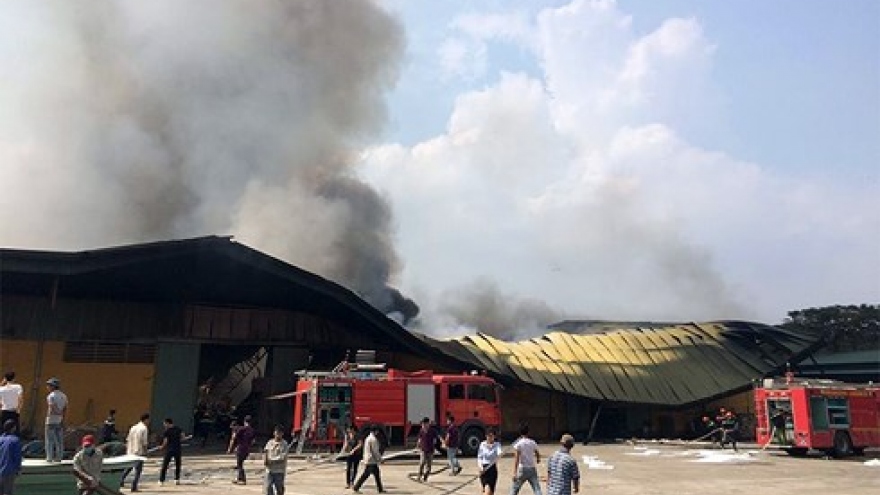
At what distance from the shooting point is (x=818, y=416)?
2345cm

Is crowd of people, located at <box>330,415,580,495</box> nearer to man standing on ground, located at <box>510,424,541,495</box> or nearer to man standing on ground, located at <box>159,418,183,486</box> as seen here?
man standing on ground, located at <box>510,424,541,495</box>

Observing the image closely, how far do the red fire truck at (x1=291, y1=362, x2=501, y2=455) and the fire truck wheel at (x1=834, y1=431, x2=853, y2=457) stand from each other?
11.7 m

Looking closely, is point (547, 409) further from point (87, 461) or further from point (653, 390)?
point (87, 461)

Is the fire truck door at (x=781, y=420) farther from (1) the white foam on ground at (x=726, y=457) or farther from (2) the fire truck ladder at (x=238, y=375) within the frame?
(2) the fire truck ladder at (x=238, y=375)

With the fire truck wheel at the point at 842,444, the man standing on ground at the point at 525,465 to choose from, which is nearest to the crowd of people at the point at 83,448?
the man standing on ground at the point at 525,465

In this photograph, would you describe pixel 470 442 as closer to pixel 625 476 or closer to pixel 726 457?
pixel 625 476

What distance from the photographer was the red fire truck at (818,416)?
76.7ft

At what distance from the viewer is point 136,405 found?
2670 cm

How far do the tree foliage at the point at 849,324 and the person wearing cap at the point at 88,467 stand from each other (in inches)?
2761

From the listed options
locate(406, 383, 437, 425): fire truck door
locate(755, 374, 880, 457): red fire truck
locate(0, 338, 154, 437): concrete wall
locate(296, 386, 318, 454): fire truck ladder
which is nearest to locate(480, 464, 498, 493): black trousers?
locate(406, 383, 437, 425): fire truck door

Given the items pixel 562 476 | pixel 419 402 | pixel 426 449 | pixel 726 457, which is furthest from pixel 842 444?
pixel 562 476

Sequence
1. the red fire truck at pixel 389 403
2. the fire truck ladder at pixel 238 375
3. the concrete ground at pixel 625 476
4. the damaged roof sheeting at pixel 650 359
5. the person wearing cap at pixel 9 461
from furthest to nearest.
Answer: the fire truck ladder at pixel 238 375 → the damaged roof sheeting at pixel 650 359 → the red fire truck at pixel 389 403 → the concrete ground at pixel 625 476 → the person wearing cap at pixel 9 461

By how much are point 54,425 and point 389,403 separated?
490 inches

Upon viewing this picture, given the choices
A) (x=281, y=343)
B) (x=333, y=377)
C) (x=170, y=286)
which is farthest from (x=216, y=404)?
(x=333, y=377)
